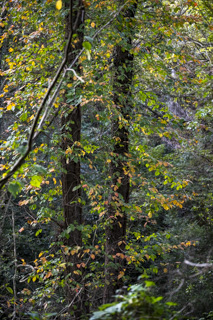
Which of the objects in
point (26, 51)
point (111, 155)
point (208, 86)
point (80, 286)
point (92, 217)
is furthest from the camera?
point (92, 217)

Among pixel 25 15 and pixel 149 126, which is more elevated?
pixel 25 15

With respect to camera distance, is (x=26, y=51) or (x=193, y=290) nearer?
(x=26, y=51)

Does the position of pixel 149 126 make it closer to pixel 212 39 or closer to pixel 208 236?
pixel 212 39

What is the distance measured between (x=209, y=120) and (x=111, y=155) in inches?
149

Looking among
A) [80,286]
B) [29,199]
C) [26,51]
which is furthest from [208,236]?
[26,51]

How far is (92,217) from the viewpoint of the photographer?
30.5 feet

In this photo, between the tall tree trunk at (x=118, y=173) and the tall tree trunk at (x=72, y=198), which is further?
the tall tree trunk at (x=118, y=173)

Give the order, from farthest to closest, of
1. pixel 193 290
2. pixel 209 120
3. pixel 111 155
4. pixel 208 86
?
1. pixel 209 120
2. pixel 193 290
3. pixel 208 86
4. pixel 111 155

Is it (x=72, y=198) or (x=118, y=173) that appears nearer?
(x=72, y=198)

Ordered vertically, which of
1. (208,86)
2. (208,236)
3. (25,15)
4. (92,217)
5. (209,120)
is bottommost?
(208,236)

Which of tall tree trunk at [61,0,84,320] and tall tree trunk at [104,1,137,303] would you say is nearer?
tall tree trunk at [61,0,84,320]

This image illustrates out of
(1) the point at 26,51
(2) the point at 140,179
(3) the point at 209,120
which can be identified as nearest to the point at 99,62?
(1) the point at 26,51

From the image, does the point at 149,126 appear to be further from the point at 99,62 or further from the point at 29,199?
the point at 29,199

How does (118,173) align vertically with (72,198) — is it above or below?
below
